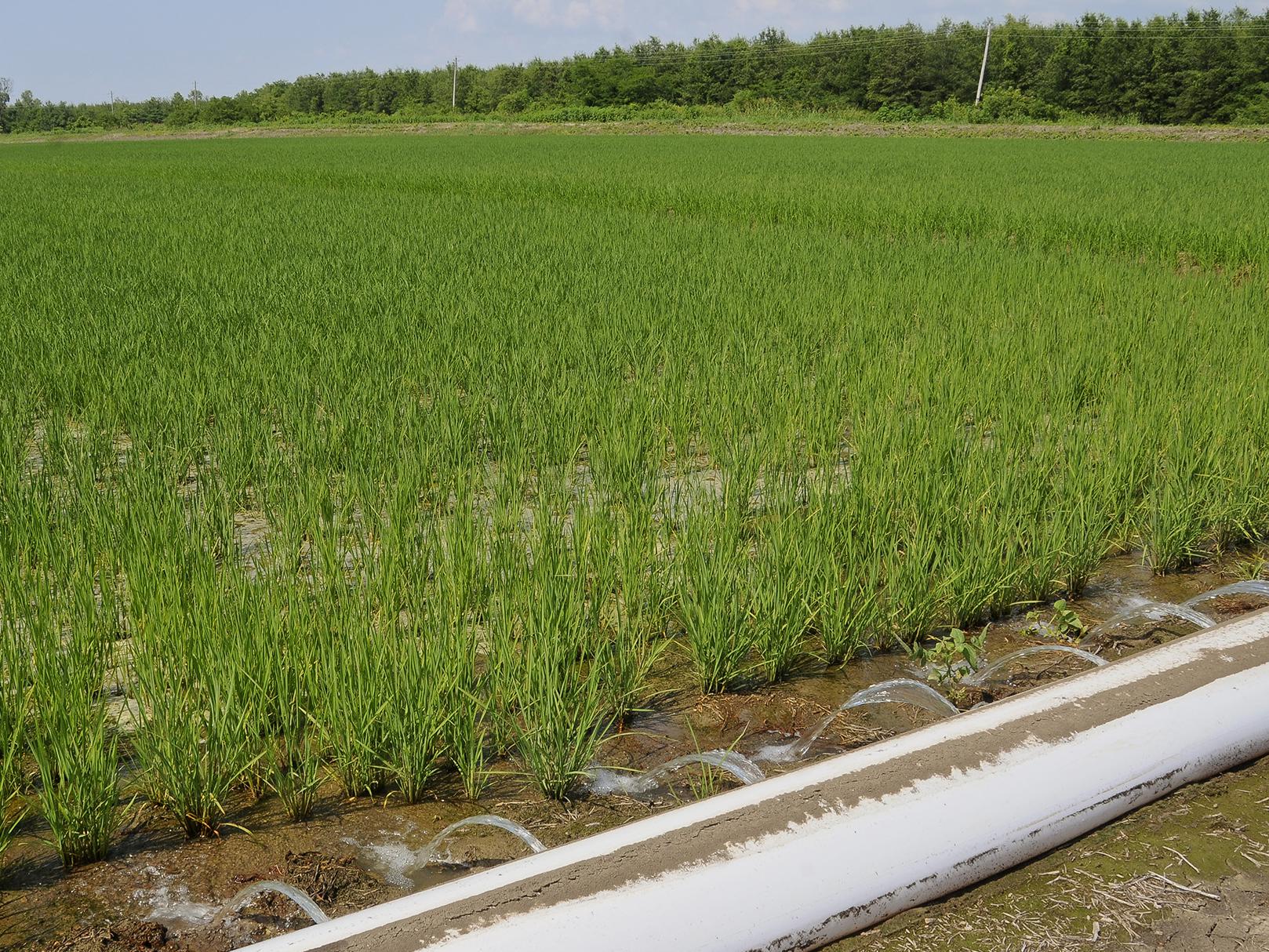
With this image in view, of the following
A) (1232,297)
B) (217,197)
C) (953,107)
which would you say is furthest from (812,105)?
(1232,297)

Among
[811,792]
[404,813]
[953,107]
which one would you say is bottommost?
[404,813]

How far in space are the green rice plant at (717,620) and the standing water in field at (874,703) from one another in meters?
0.22

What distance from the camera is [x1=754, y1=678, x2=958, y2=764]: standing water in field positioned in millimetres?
2150

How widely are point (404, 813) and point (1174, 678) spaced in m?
1.52

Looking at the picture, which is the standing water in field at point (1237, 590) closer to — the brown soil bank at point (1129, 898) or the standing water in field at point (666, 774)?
the brown soil bank at point (1129, 898)

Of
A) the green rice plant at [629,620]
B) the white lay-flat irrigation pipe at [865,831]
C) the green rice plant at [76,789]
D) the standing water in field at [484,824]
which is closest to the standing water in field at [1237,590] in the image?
the white lay-flat irrigation pipe at [865,831]

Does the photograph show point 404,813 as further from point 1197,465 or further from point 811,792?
point 1197,465

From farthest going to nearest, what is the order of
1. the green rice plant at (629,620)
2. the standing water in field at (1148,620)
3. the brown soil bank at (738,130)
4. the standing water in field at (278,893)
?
the brown soil bank at (738,130), the standing water in field at (1148,620), the green rice plant at (629,620), the standing water in field at (278,893)

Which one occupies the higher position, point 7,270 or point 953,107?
point 953,107

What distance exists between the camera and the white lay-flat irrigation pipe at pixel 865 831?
1.44 metres

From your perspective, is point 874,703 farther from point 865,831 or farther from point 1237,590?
point 1237,590

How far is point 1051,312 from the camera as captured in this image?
574 cm

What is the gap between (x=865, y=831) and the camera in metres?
1.65

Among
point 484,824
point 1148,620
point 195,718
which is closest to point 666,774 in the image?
point 484,824
